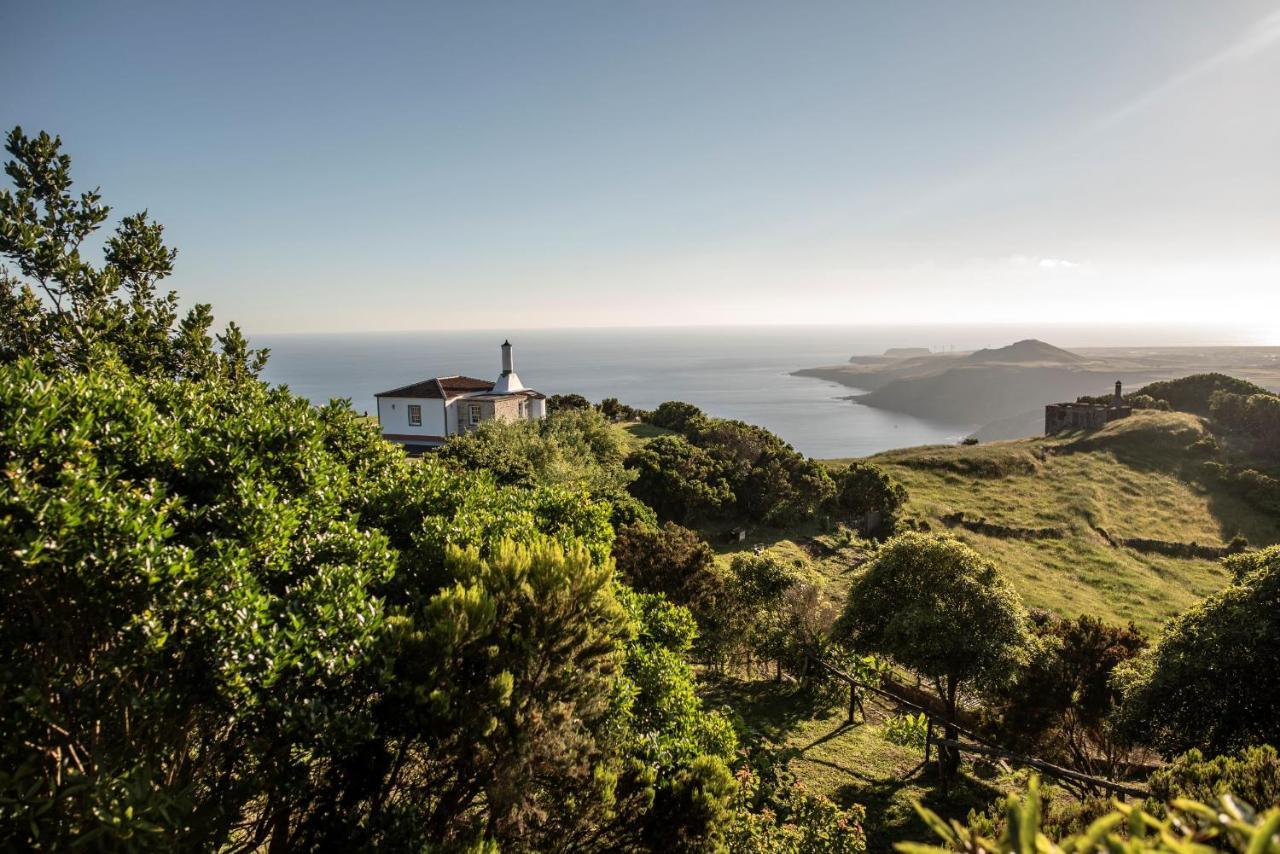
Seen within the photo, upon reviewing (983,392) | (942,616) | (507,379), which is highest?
(507,379)

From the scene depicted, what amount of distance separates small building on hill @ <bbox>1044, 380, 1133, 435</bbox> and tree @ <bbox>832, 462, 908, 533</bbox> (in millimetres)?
39167

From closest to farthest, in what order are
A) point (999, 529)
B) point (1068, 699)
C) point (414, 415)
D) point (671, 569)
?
1. point (1068, 699)
2. point (671, 569)
3. point (999, 529)
4. point (414, 415)

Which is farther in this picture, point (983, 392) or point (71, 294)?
point (983, 392)

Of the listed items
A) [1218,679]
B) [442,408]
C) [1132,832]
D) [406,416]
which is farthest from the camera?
[406,416]

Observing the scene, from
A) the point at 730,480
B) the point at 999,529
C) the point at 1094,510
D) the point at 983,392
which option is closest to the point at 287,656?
the point at 730,480

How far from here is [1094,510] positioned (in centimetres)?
4650

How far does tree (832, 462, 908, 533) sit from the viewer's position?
136 ft

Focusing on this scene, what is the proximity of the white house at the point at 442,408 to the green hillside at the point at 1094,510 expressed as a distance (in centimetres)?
3167

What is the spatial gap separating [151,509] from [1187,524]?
59994 mm

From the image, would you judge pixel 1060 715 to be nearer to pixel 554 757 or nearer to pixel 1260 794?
pixel 1260 794

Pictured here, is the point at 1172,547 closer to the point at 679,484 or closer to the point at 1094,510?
the point at 1094,510

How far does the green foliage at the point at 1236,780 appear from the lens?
6105 millimetres

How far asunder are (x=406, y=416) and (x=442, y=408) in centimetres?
362

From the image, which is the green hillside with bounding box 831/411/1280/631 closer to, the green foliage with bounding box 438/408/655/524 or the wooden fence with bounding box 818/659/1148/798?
the wooden fence with bounding box 818/659/1148/798
